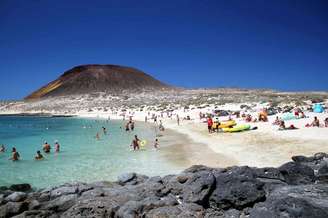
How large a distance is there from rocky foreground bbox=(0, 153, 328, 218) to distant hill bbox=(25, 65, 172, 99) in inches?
3838

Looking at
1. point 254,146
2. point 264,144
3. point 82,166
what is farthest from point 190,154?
point 82,166

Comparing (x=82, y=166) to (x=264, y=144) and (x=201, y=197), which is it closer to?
(x=264, y=144)

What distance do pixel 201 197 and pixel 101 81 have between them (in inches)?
4620

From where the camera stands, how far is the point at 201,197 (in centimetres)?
872

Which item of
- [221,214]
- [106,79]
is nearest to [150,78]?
[106,79]

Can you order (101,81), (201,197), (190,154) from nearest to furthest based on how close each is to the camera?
(201,197), (190,154), (101,81)

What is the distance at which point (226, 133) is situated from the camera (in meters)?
26.5

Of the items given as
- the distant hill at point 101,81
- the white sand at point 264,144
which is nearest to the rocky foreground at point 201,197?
the white sand at point 264,144

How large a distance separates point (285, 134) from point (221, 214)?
1510 centimetres

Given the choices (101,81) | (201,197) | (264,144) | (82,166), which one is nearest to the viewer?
(201,197)

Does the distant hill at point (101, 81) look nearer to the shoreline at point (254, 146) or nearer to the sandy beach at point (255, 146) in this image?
the sandy beach at point (255, 146)

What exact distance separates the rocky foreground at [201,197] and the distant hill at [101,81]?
3838 inches

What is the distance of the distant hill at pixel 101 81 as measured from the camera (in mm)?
116000

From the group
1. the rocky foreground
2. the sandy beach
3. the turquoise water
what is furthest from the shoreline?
the rocky foreground
